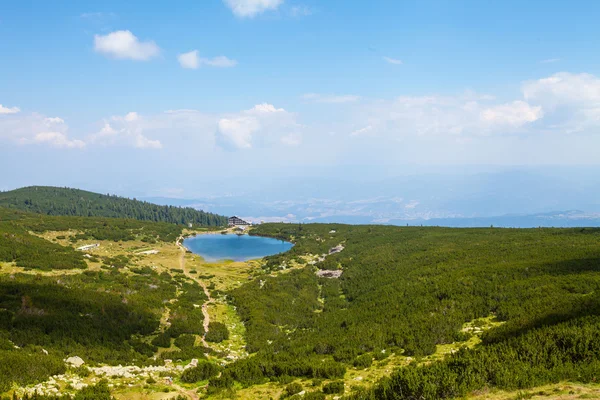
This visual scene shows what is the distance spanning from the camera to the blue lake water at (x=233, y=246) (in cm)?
6444

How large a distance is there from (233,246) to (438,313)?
55.3m

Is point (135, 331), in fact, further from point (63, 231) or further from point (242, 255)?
point (63, 231)

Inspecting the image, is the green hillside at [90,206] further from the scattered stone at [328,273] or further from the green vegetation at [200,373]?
the green vegetation at [200,373]

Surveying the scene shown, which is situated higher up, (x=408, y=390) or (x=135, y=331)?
(x=408, y=390)

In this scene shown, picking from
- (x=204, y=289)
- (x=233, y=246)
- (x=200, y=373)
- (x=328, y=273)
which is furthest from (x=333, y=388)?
(x=233, y=246)

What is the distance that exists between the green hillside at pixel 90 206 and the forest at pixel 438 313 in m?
101

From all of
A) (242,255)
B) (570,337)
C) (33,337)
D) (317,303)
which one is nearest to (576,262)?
(570,337)

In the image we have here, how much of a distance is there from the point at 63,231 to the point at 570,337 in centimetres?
6927

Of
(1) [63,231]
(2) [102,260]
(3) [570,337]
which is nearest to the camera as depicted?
(3) [570,337]

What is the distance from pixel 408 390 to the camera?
38.5 feet

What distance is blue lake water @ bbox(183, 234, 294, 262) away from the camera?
6444 centimetres

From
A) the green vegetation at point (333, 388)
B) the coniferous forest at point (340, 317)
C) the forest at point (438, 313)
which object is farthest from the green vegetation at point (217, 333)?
the green vegetation at point (333, 388)

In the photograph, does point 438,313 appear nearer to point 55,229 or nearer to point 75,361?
point 75,361

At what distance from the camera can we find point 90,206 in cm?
14138
